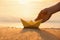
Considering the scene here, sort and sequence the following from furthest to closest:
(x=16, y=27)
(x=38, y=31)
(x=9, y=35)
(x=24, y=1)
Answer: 1. (x=24, y=1)
2. (x=16, y=27)
3. (x=38, y=31)
4. (x=9, y=35)

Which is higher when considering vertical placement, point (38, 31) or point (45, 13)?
point (45, 13)

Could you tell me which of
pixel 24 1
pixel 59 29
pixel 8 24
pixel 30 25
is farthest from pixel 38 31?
pixel 24 1

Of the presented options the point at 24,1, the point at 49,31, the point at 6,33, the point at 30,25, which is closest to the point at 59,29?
the point at 49,31

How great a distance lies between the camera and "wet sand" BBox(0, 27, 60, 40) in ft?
3.78

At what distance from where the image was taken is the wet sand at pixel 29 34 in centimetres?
115

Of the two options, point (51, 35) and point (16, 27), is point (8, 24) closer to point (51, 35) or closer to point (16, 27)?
point (16, 27)

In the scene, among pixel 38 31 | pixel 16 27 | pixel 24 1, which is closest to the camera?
pixel 38 31

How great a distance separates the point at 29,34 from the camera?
4.03 feet

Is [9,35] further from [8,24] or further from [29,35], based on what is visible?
[8,24]

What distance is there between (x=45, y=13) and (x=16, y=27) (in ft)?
0.84

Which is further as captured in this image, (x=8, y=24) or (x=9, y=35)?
(x=8, y=24)

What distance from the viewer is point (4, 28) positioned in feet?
4.52

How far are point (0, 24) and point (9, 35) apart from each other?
319 mm

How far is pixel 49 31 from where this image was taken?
1.33 m
